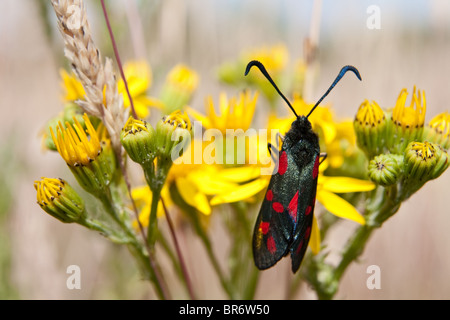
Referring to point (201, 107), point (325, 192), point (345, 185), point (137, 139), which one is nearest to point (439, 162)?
point (345, 185)

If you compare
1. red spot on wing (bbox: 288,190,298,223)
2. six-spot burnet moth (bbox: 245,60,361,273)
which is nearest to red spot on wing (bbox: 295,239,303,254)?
six-spot burnet moth (bbox: 245,60,361,273)

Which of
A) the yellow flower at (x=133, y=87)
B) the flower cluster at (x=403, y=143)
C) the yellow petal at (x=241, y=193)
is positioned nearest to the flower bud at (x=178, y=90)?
the yellow flower at (x=133, y=87)

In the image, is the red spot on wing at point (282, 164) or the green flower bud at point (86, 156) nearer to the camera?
the green flower bud at point (86, 156)

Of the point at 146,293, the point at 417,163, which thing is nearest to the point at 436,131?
the point at 417,163

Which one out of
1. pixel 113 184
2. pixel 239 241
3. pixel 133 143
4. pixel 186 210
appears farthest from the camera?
pixel 239 241

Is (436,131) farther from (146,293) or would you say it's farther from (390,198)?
(146,293)

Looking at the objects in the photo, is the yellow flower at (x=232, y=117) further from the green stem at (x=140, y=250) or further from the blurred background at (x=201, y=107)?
the blurred background at (x=201, y=107)

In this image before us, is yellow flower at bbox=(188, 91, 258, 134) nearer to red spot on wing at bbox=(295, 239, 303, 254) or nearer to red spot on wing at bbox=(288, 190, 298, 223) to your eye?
red spot on wing at bbox=(288, 190, 298, 223)
